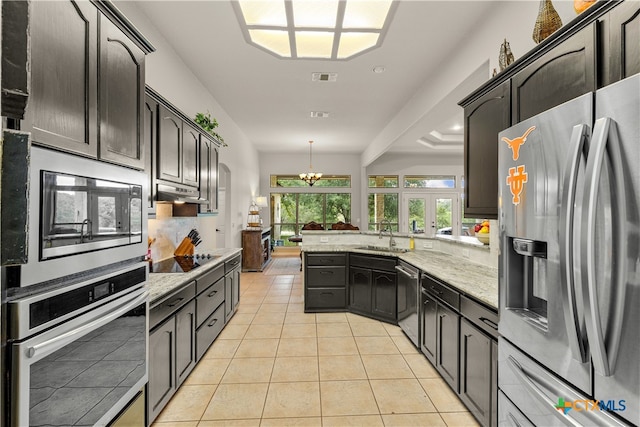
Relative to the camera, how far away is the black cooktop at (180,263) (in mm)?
2623

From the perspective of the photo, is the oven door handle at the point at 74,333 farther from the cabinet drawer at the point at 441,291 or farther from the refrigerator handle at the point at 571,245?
the cabinet drawer at the point at 441,291

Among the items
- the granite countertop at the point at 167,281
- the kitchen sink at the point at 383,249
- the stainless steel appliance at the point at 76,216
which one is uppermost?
the stainless steel appliance at the point at 76,216

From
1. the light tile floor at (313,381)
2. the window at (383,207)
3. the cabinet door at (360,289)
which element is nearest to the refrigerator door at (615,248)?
the light tile floor at (313,381)

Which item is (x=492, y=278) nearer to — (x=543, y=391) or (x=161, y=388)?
(x=543, y=391)

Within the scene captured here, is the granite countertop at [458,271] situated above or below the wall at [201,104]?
below

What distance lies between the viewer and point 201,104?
167 inches

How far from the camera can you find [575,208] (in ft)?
3.13

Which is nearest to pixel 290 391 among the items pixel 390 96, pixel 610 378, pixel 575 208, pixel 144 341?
pixel 144 341

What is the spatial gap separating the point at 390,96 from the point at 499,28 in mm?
2252

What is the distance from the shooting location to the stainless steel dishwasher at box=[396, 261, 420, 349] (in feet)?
9.88

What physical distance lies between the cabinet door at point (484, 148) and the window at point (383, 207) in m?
6.98

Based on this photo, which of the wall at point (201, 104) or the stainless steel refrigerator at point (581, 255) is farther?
the wall at point (201, 104)

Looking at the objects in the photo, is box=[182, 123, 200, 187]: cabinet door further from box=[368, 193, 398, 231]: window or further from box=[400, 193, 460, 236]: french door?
box=[400, 193, 460, 236]: french door

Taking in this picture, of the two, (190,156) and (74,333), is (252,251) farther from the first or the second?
(74,333)
